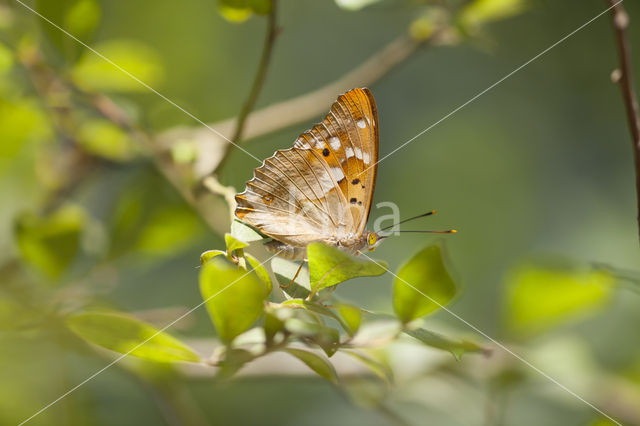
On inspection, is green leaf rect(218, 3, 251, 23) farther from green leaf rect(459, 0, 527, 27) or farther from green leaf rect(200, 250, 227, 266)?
green leaf rect(459, 0, 527, 27)

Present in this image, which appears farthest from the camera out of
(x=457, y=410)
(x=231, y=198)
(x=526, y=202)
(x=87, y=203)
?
(x=526, y=202)

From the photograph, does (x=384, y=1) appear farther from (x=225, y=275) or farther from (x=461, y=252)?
(x=461, y=252)

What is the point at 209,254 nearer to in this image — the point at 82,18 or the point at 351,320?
the point at 351,320

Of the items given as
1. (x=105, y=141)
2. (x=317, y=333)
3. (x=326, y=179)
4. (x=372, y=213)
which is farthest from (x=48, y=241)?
(x=372, y=213)

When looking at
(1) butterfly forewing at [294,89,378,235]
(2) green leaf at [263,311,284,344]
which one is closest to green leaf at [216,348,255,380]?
(2) green leaf at [263,311,284,344]

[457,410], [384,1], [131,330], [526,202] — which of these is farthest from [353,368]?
[526,202]

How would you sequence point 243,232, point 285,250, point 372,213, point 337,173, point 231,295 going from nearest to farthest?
point 231,295 → point 243,232 → point 285,250 → point 337,173 → point 372,213
